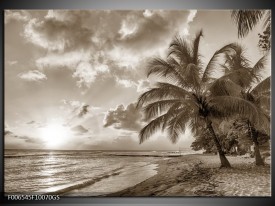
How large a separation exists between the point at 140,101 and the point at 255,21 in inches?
Result: 56.9

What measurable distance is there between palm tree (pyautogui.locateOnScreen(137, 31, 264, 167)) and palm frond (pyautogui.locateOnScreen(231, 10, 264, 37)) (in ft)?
0.63

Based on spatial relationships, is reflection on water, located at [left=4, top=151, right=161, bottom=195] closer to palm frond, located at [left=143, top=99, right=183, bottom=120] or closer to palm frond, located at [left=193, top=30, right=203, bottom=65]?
palm frond, located at [left=143, top=99, right=183, bottom=120]

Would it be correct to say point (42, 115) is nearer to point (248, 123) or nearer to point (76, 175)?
point (76, 175)

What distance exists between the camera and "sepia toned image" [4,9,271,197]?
3.26 m

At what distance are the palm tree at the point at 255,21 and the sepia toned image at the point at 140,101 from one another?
0.03ft

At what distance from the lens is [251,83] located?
3346mm

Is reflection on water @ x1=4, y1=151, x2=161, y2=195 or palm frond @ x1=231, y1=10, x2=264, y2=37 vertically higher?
palm frond @ x1=231, y1=10, x2=264, y2=37

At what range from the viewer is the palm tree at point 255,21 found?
130 inches

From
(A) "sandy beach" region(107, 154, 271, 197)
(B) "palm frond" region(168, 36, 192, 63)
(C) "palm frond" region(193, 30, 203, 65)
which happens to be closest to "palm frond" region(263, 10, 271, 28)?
(C) "palm frond" region(193, 30, 203, 65)

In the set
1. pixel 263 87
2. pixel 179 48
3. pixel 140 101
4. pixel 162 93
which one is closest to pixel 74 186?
pixel 140 101

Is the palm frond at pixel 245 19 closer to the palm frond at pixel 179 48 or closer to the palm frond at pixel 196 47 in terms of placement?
the palm frond at pixel 196 47

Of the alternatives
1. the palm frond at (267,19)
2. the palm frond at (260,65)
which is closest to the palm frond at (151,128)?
the palm frond at (260,65)

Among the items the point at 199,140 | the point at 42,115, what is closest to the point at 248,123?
the point at 199,140

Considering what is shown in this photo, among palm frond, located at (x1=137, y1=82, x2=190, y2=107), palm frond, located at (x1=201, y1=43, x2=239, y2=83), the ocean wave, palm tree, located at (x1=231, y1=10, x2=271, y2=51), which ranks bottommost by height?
the ocean wave
